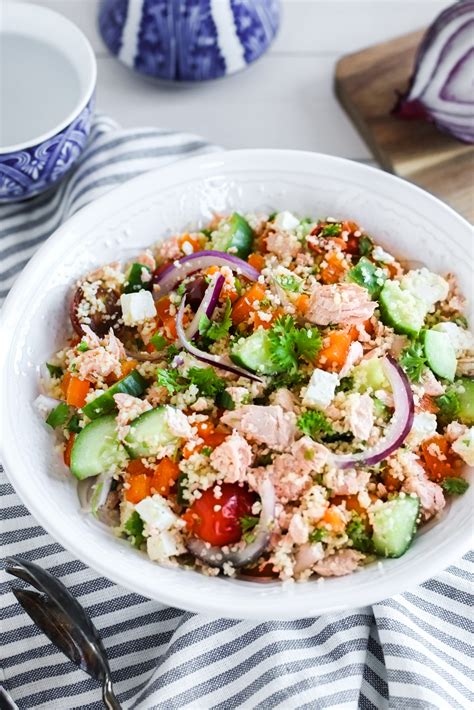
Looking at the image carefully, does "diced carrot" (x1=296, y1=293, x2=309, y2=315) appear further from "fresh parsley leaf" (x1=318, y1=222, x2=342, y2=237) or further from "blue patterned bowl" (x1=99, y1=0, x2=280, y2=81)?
"blue patterned bowl" (x1=99, y1=0, x2=280, y2=81)

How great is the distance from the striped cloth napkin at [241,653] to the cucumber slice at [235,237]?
1.19 meters

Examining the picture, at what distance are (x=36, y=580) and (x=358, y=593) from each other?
1.05m

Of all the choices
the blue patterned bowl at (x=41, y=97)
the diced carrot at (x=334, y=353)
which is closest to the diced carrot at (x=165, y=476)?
the diced carrot at (x=334, y=353)

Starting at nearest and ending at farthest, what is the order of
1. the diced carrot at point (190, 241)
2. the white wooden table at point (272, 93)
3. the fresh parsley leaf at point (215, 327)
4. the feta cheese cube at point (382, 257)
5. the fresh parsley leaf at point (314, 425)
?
the fresh parsley leaf at point (314, 425), the fresh parsley leaf at point (215, 327), the feta cheese cube at point (382, 257), the diced carrot at point (190, 241), the white wooden table at point (272, 93)

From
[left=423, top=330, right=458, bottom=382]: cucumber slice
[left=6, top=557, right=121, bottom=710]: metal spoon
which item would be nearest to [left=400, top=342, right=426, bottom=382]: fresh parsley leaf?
[left=423, top=330, right=458, bottom=382]: cucumber slice

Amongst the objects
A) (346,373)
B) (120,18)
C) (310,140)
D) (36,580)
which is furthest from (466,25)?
(36,580)

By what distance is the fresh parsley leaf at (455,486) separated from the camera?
9.05 ft

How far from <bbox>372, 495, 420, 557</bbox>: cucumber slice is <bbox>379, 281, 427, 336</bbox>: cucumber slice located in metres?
0.59

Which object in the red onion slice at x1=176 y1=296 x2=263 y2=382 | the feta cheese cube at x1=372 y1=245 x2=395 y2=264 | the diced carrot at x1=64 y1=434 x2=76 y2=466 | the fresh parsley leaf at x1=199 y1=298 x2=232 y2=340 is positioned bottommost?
the diced carrot at x1=64 y1=434 x2=76 y2=466

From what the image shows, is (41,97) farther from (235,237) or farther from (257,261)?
(257,261)

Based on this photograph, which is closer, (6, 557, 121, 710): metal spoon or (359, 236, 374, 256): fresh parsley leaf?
(6, 557, 121, 710): metal spoon

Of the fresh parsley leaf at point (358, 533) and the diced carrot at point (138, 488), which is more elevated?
the fresh parsley leaf at point (358, 533)

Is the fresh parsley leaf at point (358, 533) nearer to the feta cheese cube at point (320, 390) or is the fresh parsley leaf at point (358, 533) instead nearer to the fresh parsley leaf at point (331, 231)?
the feta cheese cube at point (320, 390)

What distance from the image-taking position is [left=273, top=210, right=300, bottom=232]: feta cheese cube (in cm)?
320
